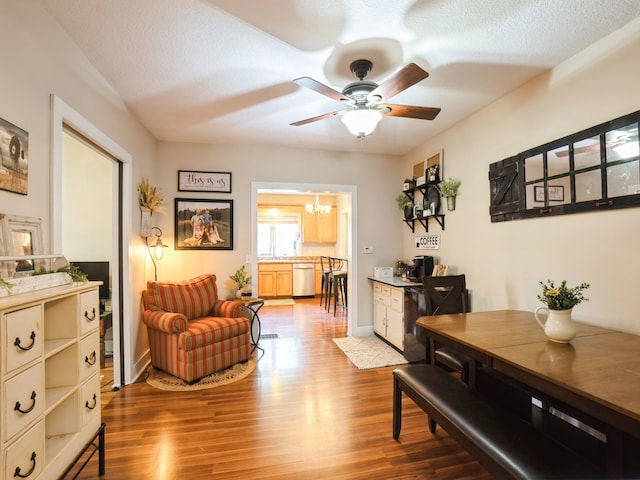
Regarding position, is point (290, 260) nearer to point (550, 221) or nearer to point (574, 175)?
point (550, 221)

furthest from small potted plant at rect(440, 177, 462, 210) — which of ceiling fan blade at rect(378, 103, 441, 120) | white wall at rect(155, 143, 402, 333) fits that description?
ceiling fan blade at rect(378, 103, 441, 120)

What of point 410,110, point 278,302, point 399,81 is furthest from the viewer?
point 278,302

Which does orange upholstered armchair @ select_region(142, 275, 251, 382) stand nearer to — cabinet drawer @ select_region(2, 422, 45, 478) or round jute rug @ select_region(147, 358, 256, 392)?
round jute rug @ select_region(147, 358, 256, 392)

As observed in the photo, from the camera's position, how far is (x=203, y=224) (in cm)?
386

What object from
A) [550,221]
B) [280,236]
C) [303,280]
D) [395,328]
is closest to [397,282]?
[395,328]

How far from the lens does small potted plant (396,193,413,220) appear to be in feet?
13.8

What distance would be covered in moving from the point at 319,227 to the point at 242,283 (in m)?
4.13

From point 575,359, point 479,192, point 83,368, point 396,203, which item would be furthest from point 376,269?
point 83,368

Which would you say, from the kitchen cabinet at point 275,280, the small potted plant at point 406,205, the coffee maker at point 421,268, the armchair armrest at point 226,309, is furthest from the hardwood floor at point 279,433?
the kitchen cabinet at point 275,280

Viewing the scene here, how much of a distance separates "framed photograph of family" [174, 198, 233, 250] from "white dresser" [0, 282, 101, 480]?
2.22 metres

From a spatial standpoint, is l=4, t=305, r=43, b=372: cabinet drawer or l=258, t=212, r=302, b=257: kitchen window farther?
l=258, t=212, r=302, b=257: kitchen window

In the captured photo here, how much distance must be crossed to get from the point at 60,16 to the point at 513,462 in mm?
3129

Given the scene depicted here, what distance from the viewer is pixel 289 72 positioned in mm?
2293

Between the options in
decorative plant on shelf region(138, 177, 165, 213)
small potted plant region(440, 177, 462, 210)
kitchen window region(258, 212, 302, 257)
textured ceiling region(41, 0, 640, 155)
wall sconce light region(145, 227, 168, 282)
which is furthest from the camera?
kitchen window region(258, 212, 302, 257)
